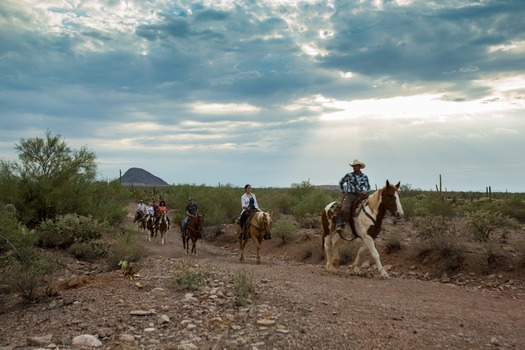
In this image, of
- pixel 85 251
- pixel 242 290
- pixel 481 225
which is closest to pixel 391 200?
pixel 242 290

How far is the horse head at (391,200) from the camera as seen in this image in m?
12.8

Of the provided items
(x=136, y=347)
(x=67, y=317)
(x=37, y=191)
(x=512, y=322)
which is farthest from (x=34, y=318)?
(x=37, y=191)

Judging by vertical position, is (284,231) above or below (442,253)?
above

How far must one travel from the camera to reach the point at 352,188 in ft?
47.0

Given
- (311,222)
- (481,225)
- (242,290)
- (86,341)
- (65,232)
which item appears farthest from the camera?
(311,222)

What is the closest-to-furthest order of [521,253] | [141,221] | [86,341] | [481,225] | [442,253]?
1. [86,341]
2. [521,253]
3. [442,253]
4. [481,225]
5. [141,221]

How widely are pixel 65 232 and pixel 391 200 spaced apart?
36.2 ft

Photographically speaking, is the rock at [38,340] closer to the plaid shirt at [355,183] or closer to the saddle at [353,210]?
the saddle at [353,210]

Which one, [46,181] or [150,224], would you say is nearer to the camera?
[46,181]

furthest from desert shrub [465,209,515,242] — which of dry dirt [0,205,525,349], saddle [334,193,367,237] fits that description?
saddle [334,193,367,237]

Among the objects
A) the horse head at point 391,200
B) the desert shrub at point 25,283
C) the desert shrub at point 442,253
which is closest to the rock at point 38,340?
the desert shrub at point 25,283

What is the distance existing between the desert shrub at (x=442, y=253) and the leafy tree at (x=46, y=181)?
47.0 ft

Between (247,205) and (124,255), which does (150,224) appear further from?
(124,255)

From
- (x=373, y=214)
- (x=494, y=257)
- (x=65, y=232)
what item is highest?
(x=373, y=214)
